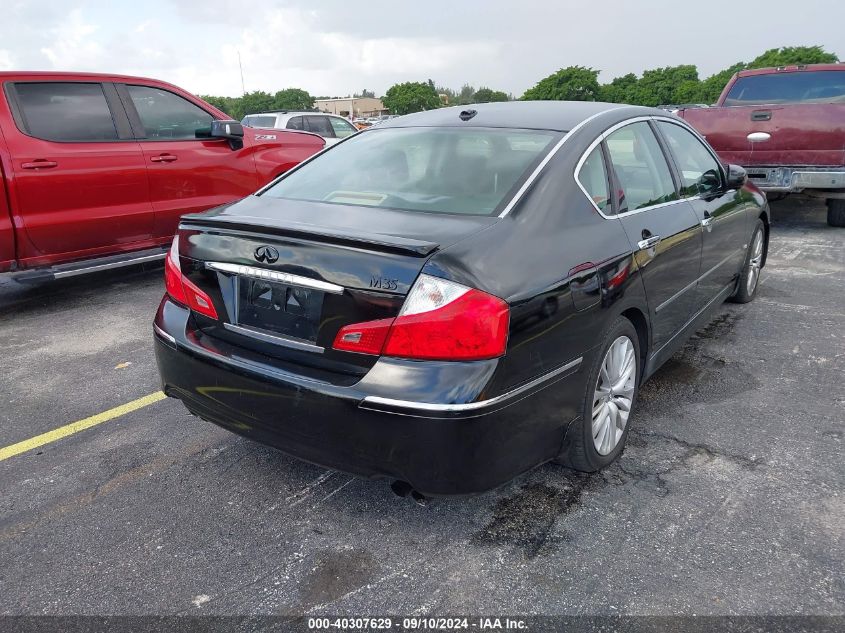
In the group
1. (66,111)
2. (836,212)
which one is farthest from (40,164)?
(836,212)

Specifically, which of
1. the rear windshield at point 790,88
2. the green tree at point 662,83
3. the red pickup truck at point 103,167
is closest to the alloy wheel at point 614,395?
the red pickup truck at point 103,167

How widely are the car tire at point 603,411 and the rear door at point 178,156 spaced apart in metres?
4.73

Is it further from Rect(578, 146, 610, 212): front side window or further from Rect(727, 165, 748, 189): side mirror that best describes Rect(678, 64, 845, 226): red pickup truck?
Rect(578, 146, 610, 212): front side window

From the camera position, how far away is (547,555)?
2.49 m

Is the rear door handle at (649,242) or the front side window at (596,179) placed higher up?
the front side window at (596,179)

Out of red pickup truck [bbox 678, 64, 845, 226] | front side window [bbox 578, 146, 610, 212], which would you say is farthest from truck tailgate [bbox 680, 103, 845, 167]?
front side window [bbox 578, 146, 610, 212]

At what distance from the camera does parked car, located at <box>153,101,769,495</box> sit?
2230mm

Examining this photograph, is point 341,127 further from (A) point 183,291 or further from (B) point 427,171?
(A) point 183,291

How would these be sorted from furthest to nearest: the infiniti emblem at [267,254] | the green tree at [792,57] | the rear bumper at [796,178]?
the green tree at [792,57] → the rear bumper at [796,178] → the infiniti emblem at [267,254]

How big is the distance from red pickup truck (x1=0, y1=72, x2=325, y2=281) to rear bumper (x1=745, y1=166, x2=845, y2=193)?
6.02m

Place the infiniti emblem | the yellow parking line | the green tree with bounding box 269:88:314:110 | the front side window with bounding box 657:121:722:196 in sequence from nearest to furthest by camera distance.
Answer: the infiniti emblem → the yellow parking line → the front side window with bounding box 657:121:722:196 → the green tree with bounding box 269:88:314:110

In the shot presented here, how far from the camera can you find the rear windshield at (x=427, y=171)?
281 cm

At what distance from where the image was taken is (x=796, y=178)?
26.7 feet

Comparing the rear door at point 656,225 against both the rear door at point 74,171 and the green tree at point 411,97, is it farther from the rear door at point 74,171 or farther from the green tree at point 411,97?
the green tree at point 411,97
